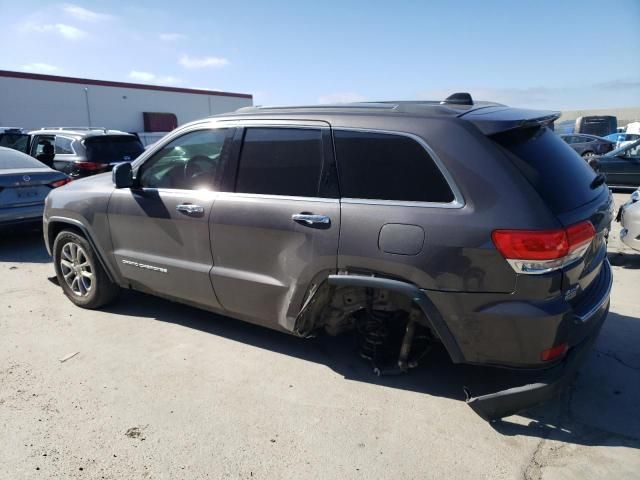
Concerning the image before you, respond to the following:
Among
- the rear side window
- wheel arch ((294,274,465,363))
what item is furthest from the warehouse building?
the rear side window

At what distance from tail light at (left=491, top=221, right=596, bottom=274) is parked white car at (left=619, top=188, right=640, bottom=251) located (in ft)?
Result: 13.3

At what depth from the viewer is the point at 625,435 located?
2.72 m

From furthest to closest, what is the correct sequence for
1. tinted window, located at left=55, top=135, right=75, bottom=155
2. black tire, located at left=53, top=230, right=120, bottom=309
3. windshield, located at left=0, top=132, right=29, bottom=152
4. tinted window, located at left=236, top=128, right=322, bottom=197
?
1. windshield, located at left=0, top=132, right=29, bottom=152
2. tinted window, located at left=55, top=135, right=75, bottom=155
3. black tire, located at left=53, top=230, right=120, bottom=309
4. tinted window, located at left=236, top=128, right=322, bottom=197

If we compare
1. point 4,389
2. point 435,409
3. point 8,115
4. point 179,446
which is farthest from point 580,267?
point 8,115

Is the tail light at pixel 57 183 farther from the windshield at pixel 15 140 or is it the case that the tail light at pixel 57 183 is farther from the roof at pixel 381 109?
the roof at pixel 381 109

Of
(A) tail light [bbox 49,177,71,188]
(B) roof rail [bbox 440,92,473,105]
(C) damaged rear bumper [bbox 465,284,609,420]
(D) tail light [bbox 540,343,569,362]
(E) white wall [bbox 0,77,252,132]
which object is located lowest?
(C) damaged rear bumper [bbox 465,284,609,420]

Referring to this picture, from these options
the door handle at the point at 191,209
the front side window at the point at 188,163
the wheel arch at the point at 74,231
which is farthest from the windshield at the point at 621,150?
the wheel arch at the point at 74,231

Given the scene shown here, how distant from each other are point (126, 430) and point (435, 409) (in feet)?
6.16

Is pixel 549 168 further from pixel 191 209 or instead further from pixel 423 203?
pixel 191 209

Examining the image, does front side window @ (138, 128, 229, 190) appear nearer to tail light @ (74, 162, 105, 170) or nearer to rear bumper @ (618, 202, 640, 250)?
rear bumper @ (618, 202, 640, 250)

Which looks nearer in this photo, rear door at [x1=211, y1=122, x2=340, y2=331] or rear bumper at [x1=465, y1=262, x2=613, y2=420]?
rear bumper at [x1=465, y1=262, x2=613, y2=420]

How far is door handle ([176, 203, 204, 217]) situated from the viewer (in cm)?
356

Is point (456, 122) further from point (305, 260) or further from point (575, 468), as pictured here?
point (575, 468)

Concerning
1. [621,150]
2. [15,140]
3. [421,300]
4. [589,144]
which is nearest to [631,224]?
[421,300]
